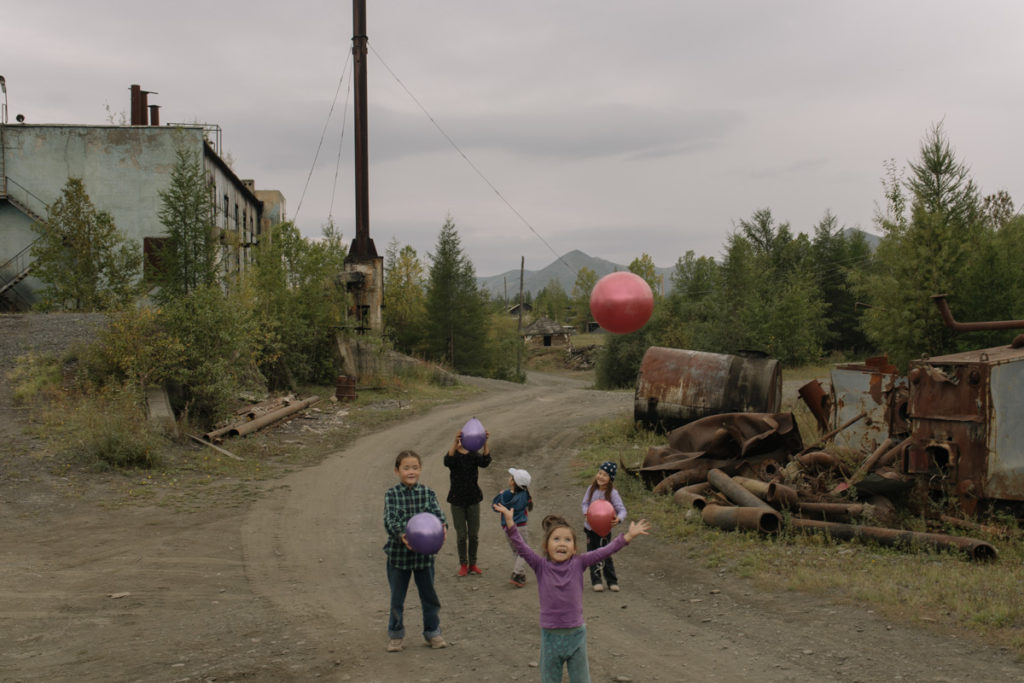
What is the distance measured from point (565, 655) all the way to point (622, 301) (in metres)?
3.57

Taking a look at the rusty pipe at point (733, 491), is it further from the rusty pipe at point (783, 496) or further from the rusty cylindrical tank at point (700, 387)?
the rusty cylindrical tank at point (700, 387)

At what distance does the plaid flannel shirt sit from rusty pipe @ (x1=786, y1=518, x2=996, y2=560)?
16.9 feet

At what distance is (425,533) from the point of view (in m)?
5.44

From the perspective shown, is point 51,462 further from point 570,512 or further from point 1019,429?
point 1019,429

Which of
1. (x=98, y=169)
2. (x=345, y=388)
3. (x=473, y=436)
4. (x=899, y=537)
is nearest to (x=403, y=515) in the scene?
(x=473, y=436)

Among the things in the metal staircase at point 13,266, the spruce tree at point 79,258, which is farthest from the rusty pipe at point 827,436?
the metal staircase at point 13,266

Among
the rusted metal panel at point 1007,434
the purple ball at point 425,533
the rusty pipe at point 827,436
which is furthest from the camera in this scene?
the rusty pipe at point 827,436

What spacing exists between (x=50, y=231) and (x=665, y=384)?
2258 cm

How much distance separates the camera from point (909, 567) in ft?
25.5

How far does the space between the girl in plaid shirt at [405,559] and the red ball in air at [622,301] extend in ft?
7.84

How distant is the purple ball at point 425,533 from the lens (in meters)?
5.44

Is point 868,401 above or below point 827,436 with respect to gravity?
above

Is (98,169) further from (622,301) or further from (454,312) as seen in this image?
(622,301)

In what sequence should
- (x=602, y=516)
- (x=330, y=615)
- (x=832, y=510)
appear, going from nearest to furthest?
(x=602, y=516) → (x=330, y=615) → (x=832, y=510)
